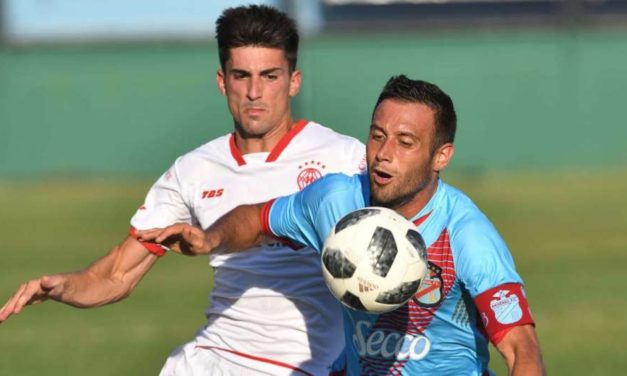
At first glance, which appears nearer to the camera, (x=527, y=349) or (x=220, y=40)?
(x=527, y=349)

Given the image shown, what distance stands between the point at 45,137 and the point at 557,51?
1034 cm

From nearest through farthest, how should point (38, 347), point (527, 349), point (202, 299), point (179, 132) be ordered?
point (527, 349)
point (38, 347)
point (202, 299)
point (179, 132)

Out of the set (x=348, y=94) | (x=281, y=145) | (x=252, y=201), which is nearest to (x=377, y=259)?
(x=252, y=201)

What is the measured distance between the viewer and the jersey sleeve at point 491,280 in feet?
20.0

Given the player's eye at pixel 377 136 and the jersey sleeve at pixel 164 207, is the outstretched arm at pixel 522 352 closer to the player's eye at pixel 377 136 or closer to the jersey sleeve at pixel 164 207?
the player's eye at pixel 377 136

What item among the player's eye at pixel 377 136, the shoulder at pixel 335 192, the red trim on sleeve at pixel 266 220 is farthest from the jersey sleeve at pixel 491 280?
the red trim on sleeve at pixel 266 220

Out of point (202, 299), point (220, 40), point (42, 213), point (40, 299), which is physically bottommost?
point (42, 213)

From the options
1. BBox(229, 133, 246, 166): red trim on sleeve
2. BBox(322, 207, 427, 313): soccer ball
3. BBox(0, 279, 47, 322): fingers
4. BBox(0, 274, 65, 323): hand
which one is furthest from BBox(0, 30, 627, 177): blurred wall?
BBox(322, 207, 427, 313): soccer ball

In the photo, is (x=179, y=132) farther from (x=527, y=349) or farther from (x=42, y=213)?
(x=527, y=349)

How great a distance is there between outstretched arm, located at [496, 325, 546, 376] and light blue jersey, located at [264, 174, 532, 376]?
55 mm

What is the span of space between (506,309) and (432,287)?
0.50 metres

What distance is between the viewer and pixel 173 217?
7945 millimetres

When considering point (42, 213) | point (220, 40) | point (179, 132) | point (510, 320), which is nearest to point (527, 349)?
point (510, 320)

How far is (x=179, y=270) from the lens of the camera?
18.2 meters
